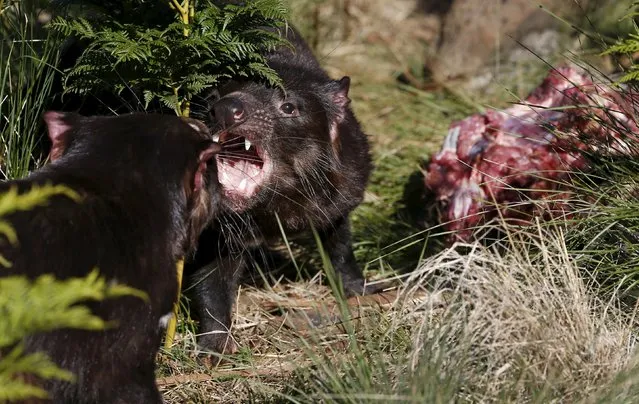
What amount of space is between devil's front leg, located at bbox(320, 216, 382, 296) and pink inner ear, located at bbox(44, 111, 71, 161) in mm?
1981

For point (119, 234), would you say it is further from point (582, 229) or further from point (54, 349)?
point (582, 229)

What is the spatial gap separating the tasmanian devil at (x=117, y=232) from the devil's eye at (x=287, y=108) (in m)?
1.22

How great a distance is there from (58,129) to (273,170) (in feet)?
4.13

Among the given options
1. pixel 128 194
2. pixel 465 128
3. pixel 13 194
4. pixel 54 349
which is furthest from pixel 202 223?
pixel 465 128

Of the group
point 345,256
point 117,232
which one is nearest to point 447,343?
point 117,232

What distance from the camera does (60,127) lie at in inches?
137

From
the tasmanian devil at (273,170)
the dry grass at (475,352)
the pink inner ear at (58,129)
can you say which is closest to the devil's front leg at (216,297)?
the tasmanian devil at (273,170)

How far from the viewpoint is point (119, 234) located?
3064 mm

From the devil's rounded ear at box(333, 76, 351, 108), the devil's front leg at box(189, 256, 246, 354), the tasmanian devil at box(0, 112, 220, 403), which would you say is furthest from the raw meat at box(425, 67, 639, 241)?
the tasmanian devil at box(0, 112, 220, 403)

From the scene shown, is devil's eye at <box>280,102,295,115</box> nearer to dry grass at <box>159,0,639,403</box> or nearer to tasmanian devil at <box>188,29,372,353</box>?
tasmanian devil at <box>188,29,372,353</box>

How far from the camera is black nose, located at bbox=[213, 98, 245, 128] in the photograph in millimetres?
4332

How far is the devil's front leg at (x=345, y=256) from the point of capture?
528 cm

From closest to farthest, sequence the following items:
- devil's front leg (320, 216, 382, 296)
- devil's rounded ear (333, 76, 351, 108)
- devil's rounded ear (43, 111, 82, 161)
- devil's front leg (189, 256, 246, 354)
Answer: devil's rounded ear (43, 111, 82, 161)
devil's front leg (189, 256, 246, 354)
devil's rounded ear (333, 76, 351, 108)
devil's front leg (320, 216, 382, 296)

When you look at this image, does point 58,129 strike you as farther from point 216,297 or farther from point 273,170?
point 216,297
